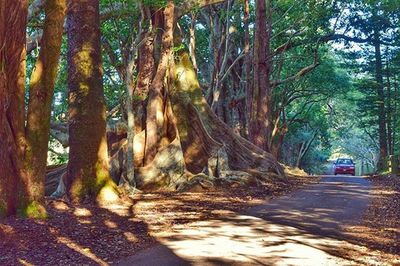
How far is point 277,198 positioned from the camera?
1421cm

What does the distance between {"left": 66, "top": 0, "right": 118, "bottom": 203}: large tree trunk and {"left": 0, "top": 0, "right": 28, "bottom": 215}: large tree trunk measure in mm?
3194

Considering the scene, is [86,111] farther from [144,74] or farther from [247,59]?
[247,59]

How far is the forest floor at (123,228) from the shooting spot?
7.25 meters

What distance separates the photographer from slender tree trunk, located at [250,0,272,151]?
22.0 meters

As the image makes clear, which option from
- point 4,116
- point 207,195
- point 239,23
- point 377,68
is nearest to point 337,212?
point 207,195

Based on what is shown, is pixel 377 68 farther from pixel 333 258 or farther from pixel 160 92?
pixel 333 258

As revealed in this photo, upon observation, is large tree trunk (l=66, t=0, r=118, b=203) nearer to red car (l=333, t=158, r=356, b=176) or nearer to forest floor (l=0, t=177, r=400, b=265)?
forest floor (l=0, t=177, r=400, b=265)

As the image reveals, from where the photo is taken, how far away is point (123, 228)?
9.22 metres

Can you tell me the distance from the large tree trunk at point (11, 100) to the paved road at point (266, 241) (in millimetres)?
2949

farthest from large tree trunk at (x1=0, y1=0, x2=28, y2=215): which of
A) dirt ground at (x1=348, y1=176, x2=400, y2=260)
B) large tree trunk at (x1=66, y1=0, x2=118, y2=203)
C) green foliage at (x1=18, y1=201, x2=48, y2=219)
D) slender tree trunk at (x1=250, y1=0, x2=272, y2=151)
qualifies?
slender tree trunk at (x1=250, y1=0, x2=272, y2=151)

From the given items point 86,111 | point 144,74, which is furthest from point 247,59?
point 86,111

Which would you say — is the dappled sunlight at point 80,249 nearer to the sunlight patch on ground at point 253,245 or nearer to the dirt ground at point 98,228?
the dirt ground at point 98,228

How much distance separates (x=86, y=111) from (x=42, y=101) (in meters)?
2.93

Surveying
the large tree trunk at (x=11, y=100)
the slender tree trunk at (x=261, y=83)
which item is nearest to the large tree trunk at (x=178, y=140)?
the slender tree trunk at (x=261, y=83)
